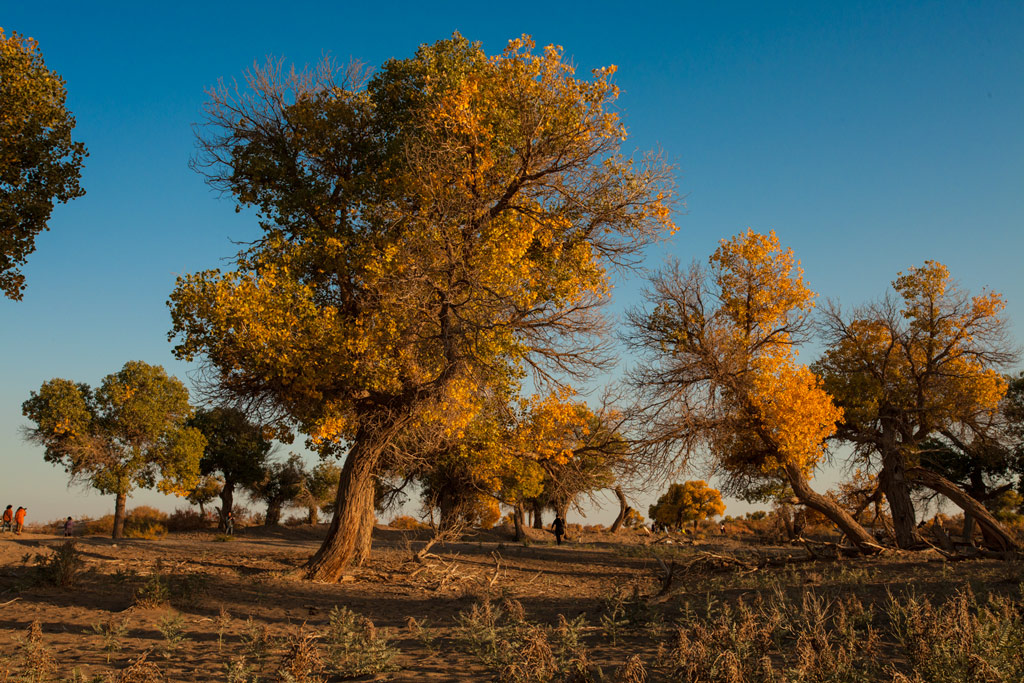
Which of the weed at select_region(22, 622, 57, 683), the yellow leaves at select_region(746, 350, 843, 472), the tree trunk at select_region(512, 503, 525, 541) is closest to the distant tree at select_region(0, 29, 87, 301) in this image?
the weed at select_region(22, 622, 57, 683)

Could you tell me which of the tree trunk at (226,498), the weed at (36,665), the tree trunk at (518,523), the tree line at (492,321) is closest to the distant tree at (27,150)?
the tree line at (492,321)

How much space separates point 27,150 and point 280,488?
28885 millimetres

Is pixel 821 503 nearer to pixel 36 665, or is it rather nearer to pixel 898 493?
pixel 898 493

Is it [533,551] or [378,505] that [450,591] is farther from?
[378,505]

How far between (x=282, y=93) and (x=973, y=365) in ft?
66.0

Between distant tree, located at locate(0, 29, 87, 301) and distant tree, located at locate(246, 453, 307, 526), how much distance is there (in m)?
26.2

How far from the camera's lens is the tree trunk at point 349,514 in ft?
44.4

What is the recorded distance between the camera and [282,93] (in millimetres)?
14672

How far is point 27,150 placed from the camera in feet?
39.4

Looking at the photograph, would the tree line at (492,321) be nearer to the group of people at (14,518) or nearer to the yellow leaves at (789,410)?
the yellow leaves at (789,410)

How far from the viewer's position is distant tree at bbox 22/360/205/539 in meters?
28.2

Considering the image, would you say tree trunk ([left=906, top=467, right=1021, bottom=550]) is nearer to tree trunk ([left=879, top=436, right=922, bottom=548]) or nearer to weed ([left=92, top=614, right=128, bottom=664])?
tree trunk ([left=879, top=436, right=922, bottom=548])

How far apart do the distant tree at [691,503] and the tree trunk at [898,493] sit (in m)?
20.3

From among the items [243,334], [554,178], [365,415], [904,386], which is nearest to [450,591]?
[365,415]
